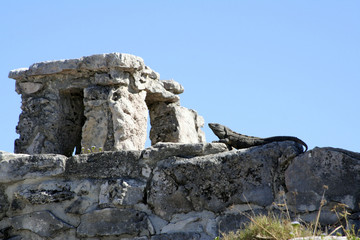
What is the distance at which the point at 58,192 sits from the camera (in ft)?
17.0

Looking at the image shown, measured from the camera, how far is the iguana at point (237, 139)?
19.8ft

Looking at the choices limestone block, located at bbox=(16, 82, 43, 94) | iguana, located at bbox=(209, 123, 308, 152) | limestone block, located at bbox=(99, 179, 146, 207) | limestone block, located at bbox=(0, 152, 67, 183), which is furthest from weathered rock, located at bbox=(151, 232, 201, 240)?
limestone block, located at bbox=(16, 82, 43, 94)

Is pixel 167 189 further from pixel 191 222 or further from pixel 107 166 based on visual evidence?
pixel 107 166

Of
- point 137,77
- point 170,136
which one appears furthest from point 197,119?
point 137,77

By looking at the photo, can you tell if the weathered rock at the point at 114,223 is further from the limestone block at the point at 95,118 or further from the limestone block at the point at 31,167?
the limestone block at the point at 95,118

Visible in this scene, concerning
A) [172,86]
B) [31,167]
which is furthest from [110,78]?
[31,167]

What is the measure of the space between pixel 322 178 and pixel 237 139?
8.05ft

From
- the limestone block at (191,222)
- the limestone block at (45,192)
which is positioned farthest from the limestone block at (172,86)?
the limestone block at (191,222)

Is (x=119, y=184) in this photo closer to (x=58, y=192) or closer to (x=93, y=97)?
(x=58, y=192)

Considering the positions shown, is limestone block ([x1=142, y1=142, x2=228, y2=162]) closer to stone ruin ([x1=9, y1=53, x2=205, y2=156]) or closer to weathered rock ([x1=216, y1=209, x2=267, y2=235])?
weathered rock ([x1=216, y1=209, x2=267, y2=235])

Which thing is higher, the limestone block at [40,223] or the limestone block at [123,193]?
the limestone block at [123,193]

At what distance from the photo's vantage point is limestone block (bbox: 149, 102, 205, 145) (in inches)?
392

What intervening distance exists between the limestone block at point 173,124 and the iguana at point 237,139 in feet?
6.19

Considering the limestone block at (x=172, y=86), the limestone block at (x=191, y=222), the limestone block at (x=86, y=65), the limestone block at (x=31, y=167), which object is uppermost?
the limestone block at (x=86, y=65)
